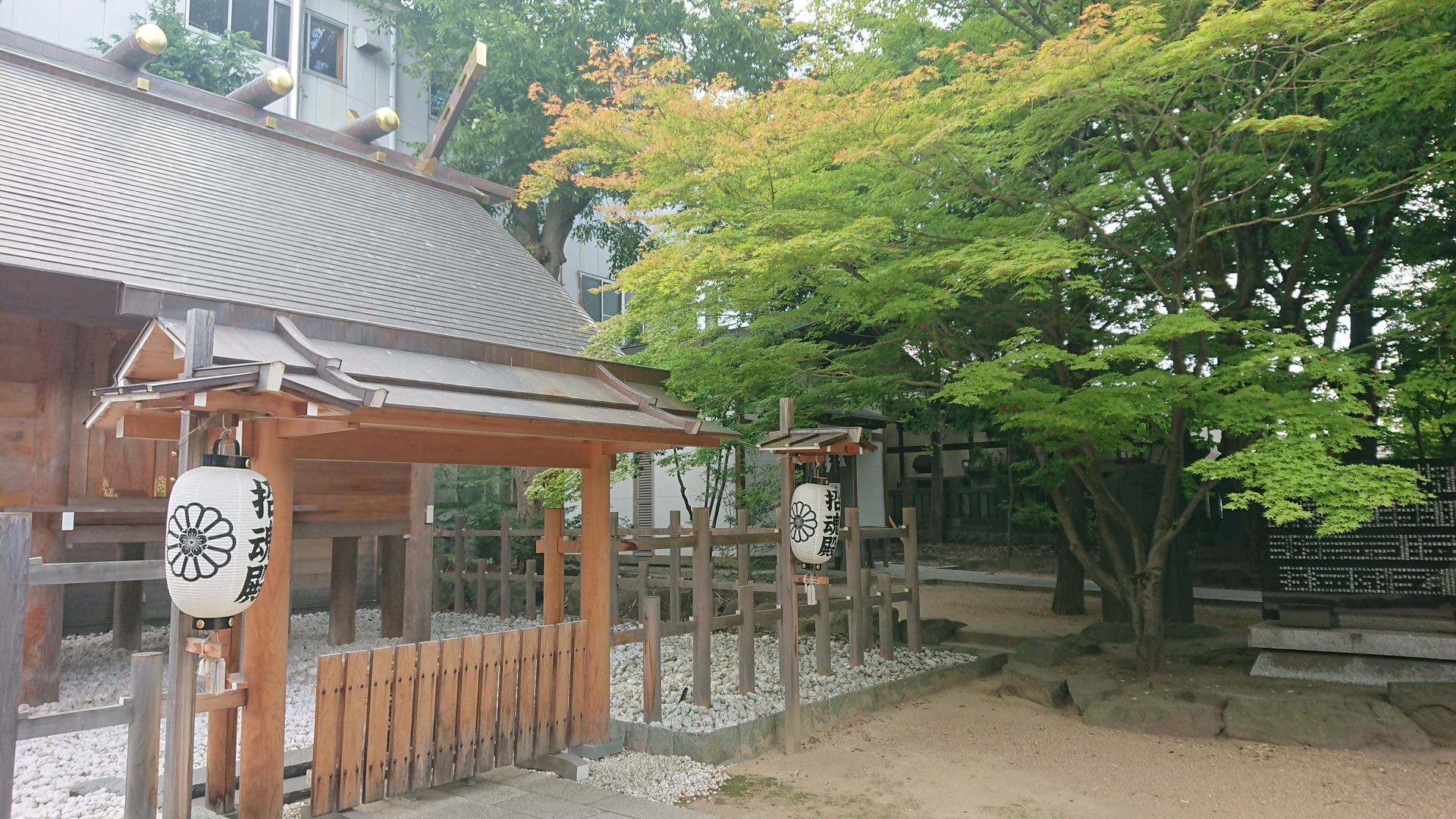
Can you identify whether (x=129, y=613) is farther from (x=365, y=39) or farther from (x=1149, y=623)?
(x=365, y=39)

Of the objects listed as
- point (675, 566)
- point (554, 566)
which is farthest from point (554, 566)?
point (675, 566)

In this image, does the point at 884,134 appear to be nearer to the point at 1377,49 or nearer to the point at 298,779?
the point at 1377,49

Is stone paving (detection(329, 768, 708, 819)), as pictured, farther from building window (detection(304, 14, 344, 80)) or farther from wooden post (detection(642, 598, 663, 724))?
building window (detection(304, 14, 344, 80))

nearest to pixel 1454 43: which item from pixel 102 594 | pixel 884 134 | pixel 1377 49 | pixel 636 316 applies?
pixel 1377 49

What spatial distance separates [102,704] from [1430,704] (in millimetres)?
12095

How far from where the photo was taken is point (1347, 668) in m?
8.98

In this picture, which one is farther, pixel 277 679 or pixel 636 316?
pixel 636 316

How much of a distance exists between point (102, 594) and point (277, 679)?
33.0 feet

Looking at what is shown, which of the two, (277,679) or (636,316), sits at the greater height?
(636,316)

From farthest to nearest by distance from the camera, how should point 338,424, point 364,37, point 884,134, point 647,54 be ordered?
point 364,37 → point 647,54 → point 884,134 → point 338,424

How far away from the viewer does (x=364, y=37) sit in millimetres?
21109

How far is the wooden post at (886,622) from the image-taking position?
10109 mm

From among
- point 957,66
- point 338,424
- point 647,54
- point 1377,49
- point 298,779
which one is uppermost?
point 647,54

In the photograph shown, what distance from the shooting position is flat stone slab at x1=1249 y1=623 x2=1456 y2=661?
8570 mm
